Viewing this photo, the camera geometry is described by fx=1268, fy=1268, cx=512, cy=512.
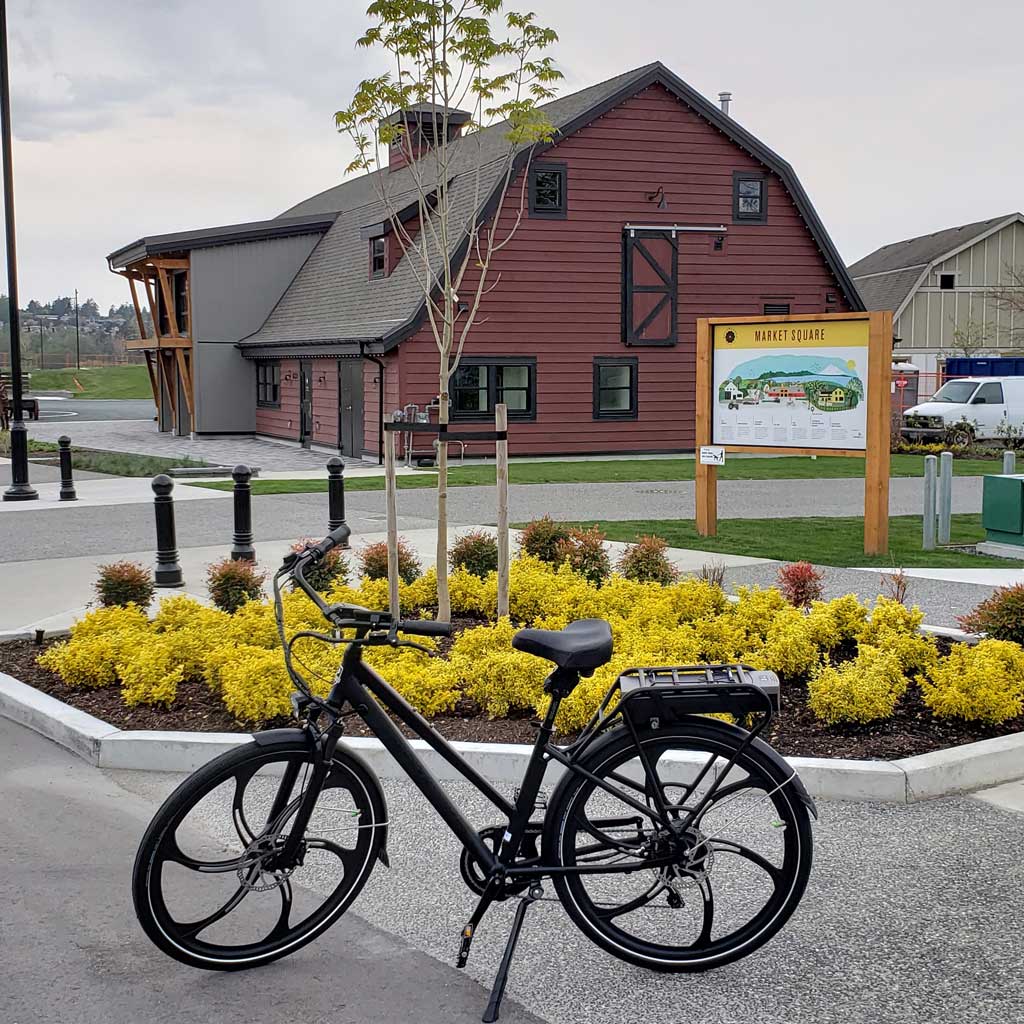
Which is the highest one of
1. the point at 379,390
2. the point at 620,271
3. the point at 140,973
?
the point at 620,271

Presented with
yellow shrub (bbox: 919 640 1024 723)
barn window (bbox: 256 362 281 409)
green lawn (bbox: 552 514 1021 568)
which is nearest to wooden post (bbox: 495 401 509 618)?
yellow shrub (bbox: 919 640 1024 723)

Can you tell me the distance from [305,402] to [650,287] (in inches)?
372

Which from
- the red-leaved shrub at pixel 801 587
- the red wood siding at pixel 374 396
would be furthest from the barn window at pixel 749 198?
the red-leaved shrub at pixel 801 587

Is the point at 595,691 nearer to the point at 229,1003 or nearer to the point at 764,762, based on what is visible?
the point at 764,762

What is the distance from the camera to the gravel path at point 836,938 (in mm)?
3967

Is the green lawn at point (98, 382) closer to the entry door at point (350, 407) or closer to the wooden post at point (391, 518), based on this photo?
the entry door at point (350, 407)

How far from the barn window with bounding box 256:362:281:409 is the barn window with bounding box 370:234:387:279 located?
489cm

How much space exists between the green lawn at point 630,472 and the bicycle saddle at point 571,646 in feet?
55.6

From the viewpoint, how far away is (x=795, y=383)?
1391 cm

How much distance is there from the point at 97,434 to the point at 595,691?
118 feet

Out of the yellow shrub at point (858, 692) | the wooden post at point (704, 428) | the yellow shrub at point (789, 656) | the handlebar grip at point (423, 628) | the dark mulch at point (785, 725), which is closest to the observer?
the handlebar grip at point (423, 628)

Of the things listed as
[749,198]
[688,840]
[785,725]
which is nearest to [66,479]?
[785,725]

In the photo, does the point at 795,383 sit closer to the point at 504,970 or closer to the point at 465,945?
the point at 465,945

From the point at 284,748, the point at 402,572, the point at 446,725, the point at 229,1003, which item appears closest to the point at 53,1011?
the point at 229,1003
